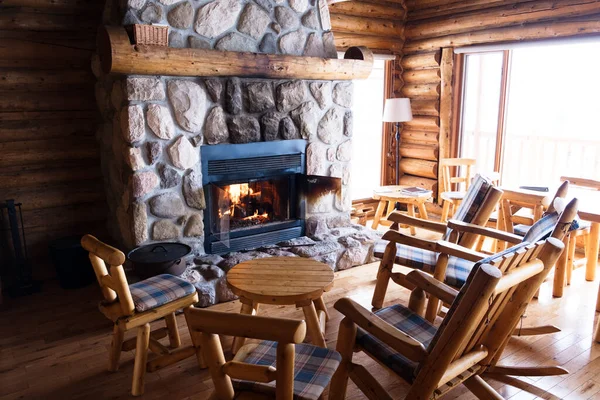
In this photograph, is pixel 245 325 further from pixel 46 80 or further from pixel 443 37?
pixel 443 37

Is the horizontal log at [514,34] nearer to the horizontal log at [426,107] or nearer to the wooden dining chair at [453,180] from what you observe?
the horizontal log at [426,107]

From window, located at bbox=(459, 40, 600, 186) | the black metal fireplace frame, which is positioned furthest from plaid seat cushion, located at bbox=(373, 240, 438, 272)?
window, located at bbox=(459, 40, 600, 186)

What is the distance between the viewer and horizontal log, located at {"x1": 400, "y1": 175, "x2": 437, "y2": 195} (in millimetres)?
5852

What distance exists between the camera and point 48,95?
153 inches

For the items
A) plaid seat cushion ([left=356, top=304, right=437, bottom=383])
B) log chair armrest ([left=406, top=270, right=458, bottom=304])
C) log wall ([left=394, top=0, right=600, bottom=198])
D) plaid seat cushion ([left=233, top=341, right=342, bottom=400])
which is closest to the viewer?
plaid seat cushion ([left=233, top=341, right=342, bottom=400])

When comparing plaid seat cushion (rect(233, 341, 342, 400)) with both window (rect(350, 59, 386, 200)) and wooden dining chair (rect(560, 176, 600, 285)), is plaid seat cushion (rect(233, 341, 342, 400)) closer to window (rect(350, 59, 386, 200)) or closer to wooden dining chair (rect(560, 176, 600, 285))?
wooden dining chair (rect(560, 176, 600, 285))

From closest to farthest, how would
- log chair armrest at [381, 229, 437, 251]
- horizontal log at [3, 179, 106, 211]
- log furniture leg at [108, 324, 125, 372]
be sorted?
1. log furniture leg at [108, 324, 125, 372]
2. log chair armrest at [381, 229, 437, 251]
3. horizontal log at [3, 179, 106, 211]

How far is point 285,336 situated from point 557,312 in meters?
2.60

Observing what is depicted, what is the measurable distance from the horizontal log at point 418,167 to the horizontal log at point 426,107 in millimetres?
577

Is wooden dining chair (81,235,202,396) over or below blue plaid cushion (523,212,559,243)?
below

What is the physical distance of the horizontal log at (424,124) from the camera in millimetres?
5703

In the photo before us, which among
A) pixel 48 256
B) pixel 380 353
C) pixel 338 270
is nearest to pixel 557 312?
pixel 338 270

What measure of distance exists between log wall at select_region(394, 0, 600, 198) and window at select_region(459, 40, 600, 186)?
227 millimetres

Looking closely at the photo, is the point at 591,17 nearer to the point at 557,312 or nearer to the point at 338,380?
the point at 557,312
